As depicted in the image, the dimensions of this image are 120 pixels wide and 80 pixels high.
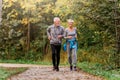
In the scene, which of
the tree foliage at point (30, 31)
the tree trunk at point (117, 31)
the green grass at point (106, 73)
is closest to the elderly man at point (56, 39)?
the green grass at point (106, 73)

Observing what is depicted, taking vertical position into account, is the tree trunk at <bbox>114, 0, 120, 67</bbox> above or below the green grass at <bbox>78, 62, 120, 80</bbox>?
above

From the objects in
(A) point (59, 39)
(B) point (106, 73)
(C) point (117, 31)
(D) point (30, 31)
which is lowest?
(B) point (106, 73)

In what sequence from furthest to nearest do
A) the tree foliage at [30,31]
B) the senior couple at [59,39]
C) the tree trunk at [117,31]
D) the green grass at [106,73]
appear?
the tree foliage at [30,31], the senior couple at [59,39], the tree trunk at [117,31], the green grass at [106,73]

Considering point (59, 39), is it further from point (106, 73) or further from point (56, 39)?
point (106, 73)

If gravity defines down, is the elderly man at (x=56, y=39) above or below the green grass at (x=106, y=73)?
above

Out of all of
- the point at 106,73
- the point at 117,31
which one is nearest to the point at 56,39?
the point at 117,31

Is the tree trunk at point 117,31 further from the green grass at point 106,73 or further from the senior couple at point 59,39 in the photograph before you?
the senior couple at point 59,39

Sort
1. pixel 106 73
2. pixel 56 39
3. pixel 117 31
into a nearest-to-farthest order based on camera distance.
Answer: pixel 106 73
pixel 56 39
pixel 117 31

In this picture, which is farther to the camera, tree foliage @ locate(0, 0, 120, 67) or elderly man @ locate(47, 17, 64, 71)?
tree foliage @ locate(0, 0, 120, 67)

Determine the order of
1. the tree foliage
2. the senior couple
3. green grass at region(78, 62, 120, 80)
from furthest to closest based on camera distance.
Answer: the tree foliage < the senior couple < green grass at region(78, 62, 120, 80)

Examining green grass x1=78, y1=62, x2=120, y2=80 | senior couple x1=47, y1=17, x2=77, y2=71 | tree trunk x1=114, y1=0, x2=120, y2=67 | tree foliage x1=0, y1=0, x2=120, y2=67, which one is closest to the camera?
green grass x1=78, y1=62, x2=120, y2=80

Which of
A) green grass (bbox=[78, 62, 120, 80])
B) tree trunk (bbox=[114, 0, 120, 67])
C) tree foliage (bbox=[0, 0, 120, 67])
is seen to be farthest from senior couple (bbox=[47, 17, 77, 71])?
tree foliage (bbox=[0, 0, 120, 67])

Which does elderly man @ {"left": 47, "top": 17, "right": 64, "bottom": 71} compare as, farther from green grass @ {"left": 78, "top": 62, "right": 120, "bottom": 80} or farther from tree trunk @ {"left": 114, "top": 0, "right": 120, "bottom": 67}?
tree trunk @ {"left": 114, "top": 0, "right": 120, "bottom": 67}

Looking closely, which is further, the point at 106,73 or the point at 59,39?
the point at 59,39
